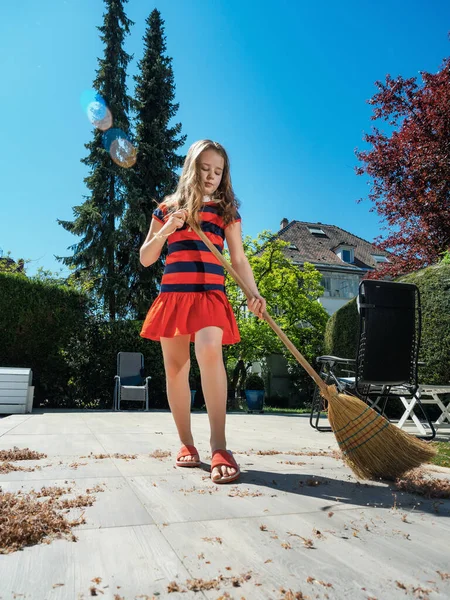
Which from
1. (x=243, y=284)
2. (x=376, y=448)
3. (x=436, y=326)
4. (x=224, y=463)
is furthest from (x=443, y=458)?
(x=436, y=326)

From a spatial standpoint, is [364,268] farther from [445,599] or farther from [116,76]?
[445,599]

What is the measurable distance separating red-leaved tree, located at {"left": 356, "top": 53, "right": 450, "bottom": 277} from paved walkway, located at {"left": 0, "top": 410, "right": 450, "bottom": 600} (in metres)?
7.27

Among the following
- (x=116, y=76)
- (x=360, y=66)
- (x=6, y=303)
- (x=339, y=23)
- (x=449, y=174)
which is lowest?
(x=6, y=303)

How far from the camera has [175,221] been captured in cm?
208

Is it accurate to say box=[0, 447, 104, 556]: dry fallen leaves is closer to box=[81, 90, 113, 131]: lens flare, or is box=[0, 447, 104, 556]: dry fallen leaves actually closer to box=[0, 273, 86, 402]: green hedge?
box=[0, 273, 86, 402]: green hedge

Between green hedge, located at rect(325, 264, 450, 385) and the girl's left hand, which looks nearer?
the girl's left hand

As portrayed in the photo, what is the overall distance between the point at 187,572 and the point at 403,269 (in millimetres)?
9282

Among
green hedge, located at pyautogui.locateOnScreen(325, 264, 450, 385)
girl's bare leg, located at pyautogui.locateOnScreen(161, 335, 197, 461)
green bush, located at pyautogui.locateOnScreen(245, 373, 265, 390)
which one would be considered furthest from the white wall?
girl's bare leg, located at pyautogui.locateOnScreen(161, 335, 197, 461)

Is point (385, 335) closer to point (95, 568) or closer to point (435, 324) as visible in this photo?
point (95, 568)

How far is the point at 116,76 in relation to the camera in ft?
48.1

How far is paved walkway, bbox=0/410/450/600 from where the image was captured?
0.89m

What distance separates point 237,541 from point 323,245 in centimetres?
2849

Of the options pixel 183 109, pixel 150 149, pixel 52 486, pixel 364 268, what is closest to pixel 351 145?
pixel 150 149

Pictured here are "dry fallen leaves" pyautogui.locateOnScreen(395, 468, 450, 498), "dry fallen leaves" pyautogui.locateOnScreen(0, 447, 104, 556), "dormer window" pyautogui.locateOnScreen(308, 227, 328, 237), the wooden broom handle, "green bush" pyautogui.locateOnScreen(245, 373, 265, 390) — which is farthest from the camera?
"dormer window" pyautogui.locateOnScreen(308, 227, 328, 237)
